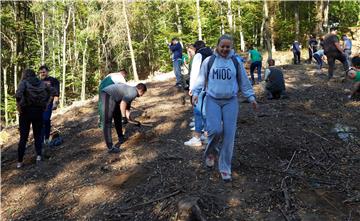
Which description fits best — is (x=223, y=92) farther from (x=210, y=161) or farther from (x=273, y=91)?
(x=273, y=91)

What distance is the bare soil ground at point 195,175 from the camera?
466 centimetres

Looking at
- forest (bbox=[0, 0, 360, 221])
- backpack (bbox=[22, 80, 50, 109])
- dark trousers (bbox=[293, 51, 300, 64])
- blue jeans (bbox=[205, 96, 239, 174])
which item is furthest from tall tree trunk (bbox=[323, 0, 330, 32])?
blue jeans (bbox=[205, 96, 239, 174])

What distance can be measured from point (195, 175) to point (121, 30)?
2398 cm

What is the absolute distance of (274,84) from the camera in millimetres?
10906

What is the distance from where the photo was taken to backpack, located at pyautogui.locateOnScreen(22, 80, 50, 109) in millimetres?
6848

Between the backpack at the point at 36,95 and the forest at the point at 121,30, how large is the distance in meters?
18.8

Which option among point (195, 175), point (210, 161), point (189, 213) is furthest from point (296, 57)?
point (189, 213)

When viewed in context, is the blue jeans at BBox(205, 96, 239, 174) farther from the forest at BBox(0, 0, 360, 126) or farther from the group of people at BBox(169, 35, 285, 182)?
the forest at BBox(0, 0, 360, 126)

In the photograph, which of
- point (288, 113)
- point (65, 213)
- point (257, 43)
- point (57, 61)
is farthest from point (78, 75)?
point (65, 213)

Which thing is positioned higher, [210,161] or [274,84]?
[274,84]

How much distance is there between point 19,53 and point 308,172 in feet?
94.8

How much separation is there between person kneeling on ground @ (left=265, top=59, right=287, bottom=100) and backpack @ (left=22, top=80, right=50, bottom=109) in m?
6.53

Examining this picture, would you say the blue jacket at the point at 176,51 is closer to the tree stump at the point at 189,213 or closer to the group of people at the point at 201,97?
the group of people at the point at 201,97

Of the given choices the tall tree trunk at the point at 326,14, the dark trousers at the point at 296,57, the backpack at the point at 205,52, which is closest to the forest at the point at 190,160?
the backpack at the point at 205,52
